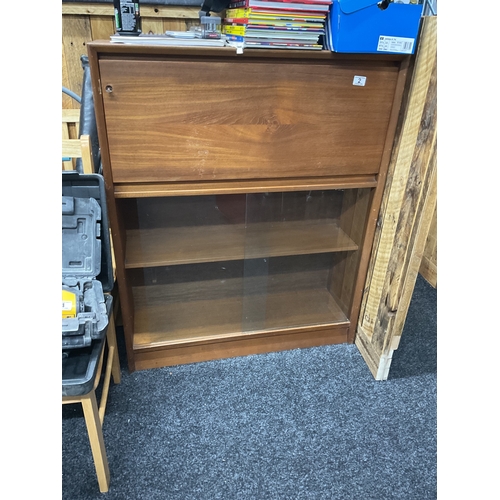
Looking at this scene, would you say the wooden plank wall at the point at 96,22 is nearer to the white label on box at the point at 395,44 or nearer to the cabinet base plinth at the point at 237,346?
the white label on box at the point at 395,44

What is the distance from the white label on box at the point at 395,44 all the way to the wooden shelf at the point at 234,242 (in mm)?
634

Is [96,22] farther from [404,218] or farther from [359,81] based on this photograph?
[404,218]

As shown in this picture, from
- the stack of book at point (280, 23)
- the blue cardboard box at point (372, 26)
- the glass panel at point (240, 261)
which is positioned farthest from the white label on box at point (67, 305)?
the blue cardboard box at point (372, 26)

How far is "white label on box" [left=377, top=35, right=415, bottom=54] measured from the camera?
109 centimetres

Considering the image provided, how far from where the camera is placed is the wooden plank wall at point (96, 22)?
143cm

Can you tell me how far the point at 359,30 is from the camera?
1057 mm

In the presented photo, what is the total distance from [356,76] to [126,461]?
1268 millimetres

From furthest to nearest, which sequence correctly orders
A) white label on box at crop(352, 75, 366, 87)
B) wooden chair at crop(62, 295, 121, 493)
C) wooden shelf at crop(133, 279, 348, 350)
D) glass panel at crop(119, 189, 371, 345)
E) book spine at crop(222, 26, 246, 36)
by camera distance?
wooden shelf at crop(133, 279, 348, 350)
glass panel at crop(119, 189, 371, 345)
white label on box at crop(352, 75, 366, 87)
book spine at crop(222, 26, 246, 36)
wooden chair at crop(62, 295, 121, 493)

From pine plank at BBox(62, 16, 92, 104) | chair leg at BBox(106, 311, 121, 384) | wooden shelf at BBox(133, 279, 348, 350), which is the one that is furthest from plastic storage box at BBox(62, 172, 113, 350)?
pine plank at BBox(62, 16, 92, 104)

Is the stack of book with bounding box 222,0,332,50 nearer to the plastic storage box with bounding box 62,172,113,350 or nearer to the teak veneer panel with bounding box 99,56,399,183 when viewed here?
the teak veneer panel with bounding box 99,56,399,183

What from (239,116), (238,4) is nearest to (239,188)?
(239,116)

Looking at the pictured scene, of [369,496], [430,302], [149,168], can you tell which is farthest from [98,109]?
[430,302]

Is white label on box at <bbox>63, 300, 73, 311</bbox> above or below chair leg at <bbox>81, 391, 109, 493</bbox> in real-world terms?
above

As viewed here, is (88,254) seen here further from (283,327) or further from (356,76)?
(356,76)
